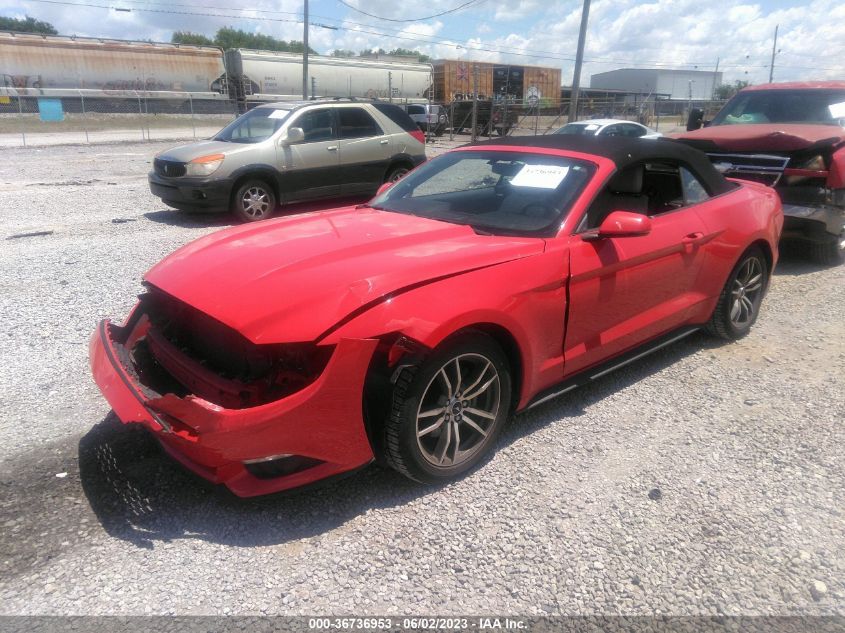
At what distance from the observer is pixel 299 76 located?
36.0 meters

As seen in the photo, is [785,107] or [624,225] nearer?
[624,225]

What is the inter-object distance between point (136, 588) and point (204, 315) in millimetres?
1105

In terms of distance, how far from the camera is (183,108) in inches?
1396

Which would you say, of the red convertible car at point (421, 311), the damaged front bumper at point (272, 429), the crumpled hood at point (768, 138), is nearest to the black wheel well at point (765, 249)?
the red convertible car at point (421, 311)

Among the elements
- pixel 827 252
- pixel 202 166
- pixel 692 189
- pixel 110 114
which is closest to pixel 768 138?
pixel 827 252

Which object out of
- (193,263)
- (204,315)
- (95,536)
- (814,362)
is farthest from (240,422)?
(814,362)

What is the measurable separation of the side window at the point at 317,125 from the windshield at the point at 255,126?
0.28 m

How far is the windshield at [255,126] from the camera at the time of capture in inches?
380

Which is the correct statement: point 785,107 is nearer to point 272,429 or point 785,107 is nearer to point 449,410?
point 449,410

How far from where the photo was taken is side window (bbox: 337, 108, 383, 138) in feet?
33.5

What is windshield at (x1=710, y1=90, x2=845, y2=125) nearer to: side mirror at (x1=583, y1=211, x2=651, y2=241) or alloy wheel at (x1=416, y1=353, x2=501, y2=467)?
side mirror at (x1=583, y1=211, x2=651, y2=241)

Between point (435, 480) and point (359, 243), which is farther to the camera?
point (359, 243)

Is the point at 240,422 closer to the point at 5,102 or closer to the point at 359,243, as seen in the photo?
the point at 359,243

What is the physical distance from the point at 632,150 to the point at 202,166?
6724 millimetres
